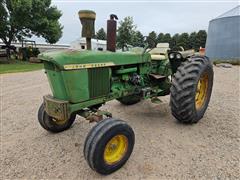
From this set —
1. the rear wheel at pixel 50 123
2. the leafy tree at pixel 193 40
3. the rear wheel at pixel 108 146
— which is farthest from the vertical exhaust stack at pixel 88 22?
the leafy tree at pixel 193 40

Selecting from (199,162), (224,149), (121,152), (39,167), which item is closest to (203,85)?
(224,149)

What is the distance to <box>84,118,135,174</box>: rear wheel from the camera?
8.23ft

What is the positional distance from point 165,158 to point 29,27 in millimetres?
21836

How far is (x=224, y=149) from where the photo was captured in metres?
3.23

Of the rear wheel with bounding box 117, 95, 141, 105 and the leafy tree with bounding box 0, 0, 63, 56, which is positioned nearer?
the rear wheel with bounding box 117, 95, 141, 105

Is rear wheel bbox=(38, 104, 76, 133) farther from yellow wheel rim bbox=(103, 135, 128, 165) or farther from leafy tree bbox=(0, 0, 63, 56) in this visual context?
leafy tree bbox=(0, 0, 63, 56)

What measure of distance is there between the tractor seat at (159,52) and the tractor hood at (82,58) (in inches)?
38.0

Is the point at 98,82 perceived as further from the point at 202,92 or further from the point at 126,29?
the point at 126,29

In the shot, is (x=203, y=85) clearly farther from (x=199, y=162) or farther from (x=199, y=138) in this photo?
(x=199, y=162)

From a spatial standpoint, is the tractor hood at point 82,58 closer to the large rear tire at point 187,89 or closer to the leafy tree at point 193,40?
the large rear tire at point 187,89

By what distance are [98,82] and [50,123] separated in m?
1.15

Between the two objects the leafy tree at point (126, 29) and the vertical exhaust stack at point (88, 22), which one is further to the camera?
the leafy tree at point (126, 29)

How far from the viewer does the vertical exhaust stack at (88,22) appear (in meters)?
2.97

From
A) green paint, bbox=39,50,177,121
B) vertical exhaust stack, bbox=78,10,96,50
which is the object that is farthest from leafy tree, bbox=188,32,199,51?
vertical exhaust stack, bbox=78,10,96,50
